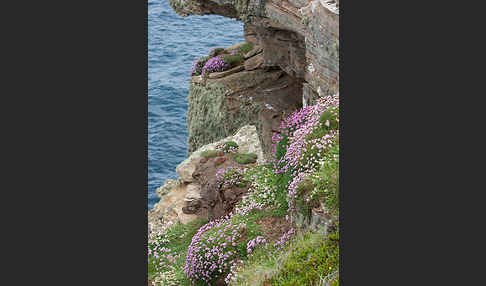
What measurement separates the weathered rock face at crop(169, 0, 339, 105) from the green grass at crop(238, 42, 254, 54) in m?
4.36

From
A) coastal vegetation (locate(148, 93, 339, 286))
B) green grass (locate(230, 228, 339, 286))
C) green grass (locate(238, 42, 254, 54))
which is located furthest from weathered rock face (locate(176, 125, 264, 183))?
green grass (locate(230, 228, 339, 286))

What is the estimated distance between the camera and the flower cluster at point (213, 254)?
11.7 meters

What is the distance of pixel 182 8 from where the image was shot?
1873 centimetres

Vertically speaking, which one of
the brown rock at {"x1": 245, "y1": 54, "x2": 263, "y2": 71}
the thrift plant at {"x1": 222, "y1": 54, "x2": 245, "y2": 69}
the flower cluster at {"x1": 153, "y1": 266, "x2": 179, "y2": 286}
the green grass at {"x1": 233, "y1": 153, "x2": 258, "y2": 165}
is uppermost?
the brown rock at {"x1": 245, "y1": 54, "x2": 263, "y2": 71}

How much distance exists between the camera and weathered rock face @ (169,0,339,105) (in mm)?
12055

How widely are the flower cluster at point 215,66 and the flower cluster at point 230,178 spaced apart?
7127 millimetres

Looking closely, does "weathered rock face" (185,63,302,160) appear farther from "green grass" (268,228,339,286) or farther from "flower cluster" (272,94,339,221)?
"green grass" (268,228,339,286)

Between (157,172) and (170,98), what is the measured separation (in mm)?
8458

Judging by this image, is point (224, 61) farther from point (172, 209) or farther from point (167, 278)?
point (167, 278)

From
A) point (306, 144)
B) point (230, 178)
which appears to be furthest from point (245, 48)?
point (306, 144)

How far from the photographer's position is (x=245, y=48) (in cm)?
2306

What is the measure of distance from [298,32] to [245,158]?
4.49m

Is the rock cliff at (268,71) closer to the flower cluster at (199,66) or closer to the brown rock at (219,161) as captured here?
the flower cluster at (199,66)

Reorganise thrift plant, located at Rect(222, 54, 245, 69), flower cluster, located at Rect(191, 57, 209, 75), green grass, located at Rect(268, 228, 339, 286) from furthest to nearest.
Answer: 1. flower cluster, located at Rect(191, 57, 209, 75)
2. thrift plant, located at Rect(222, 54, 245, 69)
3. green grass, located at Rect(268, 228, 339, 286)
